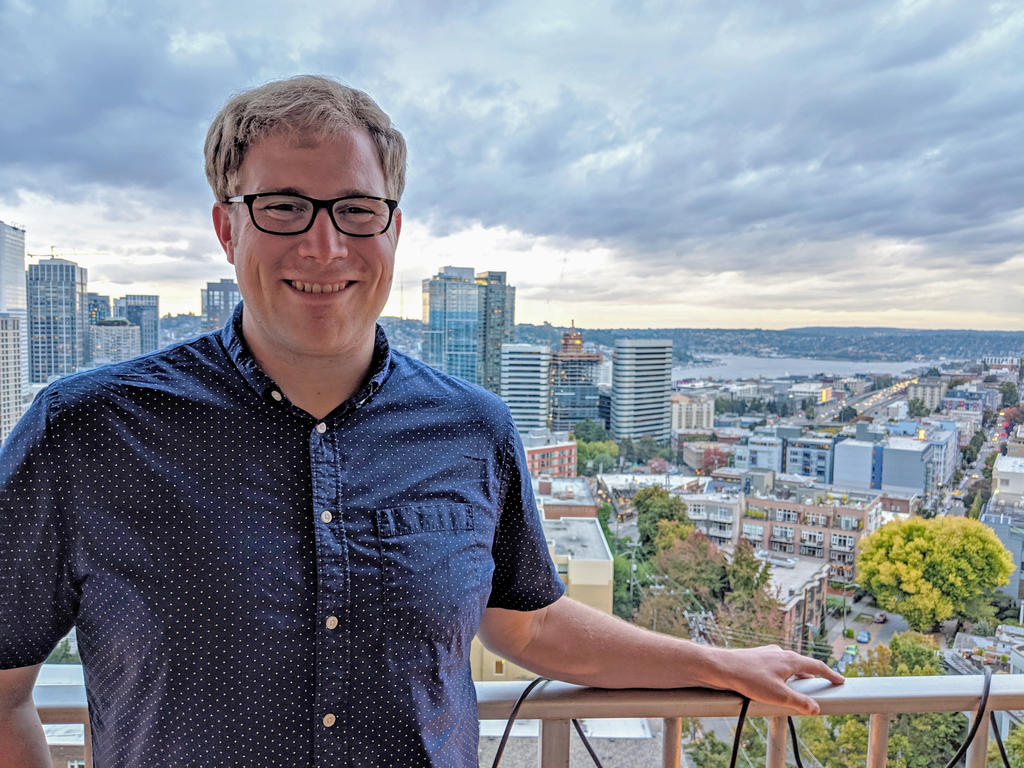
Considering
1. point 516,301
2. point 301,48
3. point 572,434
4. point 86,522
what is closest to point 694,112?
point 516,301

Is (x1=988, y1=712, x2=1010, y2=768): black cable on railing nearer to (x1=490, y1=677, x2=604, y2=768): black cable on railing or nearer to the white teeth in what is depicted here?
(x1=490, y1=677, x2=604, y2=768): black cable on railing

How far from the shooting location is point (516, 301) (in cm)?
338

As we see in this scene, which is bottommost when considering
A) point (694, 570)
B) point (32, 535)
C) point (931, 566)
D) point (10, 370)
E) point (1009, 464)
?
point (694, 570)

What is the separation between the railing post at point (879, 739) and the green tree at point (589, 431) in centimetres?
247

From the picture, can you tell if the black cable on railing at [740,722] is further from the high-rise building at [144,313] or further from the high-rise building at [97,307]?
the high-rise building at [97,307]

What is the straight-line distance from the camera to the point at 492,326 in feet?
10.3

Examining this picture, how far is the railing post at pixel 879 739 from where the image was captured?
3.18 ft

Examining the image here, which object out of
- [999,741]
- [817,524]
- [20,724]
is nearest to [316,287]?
[20,724]

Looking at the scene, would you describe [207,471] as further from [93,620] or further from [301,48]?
[301,48]

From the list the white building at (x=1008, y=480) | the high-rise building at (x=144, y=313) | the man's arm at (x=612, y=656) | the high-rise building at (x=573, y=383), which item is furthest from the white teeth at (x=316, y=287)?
the high-rise building at (x=573, y=383)

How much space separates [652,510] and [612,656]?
8.51 feet

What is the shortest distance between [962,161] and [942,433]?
1.48m

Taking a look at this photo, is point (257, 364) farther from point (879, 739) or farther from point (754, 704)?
point (879, 739)

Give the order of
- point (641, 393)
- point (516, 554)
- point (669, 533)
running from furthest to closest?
point (641, 393) < point (669, 533) < point (516, 554)
